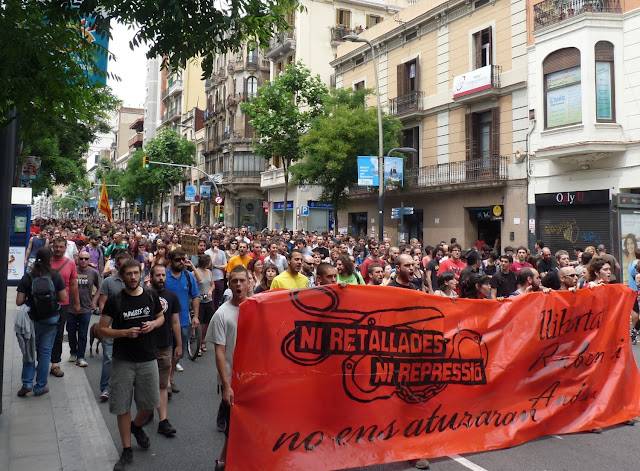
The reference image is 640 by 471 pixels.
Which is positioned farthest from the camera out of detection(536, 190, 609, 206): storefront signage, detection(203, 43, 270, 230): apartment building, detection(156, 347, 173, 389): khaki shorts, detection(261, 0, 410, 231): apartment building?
detection(203, 43, 270, 230): apartment building

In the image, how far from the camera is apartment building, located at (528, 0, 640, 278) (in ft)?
62.9

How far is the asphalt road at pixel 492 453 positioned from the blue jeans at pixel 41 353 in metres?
1.01

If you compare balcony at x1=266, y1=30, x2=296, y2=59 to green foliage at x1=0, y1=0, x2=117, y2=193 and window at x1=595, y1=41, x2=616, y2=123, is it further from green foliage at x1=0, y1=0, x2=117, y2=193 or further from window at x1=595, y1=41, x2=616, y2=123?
green foliage at x1=0, y1=0, x2=117, y2=193

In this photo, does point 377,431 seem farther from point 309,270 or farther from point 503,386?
point 309,270

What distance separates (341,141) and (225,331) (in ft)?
71.1

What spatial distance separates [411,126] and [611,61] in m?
11.0

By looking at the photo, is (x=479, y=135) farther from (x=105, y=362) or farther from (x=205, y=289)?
(x=105, y=362)

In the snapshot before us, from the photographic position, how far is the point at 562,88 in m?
20.7

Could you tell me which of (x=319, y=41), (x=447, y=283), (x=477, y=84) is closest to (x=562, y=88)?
(x=477, y=84)

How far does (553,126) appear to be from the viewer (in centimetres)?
2097

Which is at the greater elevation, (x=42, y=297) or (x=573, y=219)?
(x=573, y=219)

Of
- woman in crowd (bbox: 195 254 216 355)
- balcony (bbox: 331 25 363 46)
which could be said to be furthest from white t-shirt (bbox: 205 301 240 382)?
balcony (bbox: 331 25 363 46)

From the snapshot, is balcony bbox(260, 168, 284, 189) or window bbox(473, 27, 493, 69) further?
balcony bbox(260, 168, 284, 189)

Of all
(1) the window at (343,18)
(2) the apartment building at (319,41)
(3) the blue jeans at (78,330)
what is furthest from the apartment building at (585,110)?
(1) the window at (343,18)
